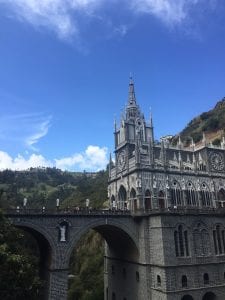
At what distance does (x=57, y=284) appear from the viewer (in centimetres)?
3891

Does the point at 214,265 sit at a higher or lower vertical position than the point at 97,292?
higher

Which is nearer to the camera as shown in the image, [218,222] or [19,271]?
[19,271]

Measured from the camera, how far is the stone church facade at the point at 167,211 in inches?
1646

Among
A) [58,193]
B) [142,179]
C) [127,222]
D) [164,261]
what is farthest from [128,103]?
[58,193]

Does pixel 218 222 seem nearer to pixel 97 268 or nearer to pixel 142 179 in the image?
pixel 142 179

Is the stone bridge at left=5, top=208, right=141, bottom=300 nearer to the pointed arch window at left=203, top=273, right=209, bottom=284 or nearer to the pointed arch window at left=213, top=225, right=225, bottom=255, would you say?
the pointed arch window at left=203, top=273, right=209, bottom=284

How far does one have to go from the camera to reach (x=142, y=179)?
48.7 meters

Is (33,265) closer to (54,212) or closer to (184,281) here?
(54,212)

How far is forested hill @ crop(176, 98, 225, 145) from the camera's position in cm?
11625

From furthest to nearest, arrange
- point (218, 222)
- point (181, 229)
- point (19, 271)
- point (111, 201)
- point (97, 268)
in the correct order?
point (97, 268), point (111, 201), point (218, 222), point (181, 229), point (19, 271)

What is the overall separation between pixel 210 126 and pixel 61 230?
9733 centimetres

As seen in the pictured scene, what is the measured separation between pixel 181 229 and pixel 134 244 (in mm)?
7434

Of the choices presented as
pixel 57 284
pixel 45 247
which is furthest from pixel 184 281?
pixel 45 247

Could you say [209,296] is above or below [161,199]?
below
